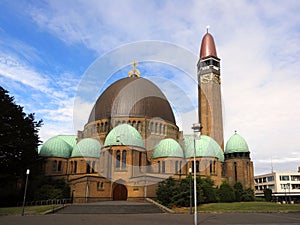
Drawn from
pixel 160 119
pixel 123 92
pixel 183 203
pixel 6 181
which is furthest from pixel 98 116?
pixel 183 203

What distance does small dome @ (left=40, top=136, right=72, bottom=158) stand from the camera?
149ft

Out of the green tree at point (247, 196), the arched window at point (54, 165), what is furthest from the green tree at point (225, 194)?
the arched window at point (54, 165)

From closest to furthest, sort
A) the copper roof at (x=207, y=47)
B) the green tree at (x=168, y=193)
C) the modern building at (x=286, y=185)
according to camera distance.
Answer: the green tree at (x=168, y=193)
the copper roof at (x=207, y=47)
the modern building at (x=286, y=185)

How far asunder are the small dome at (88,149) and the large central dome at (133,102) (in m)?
6.12

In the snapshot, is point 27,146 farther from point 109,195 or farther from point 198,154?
point 198,154

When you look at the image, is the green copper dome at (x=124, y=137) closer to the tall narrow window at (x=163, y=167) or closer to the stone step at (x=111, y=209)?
the tall narrow window at (x=163, y=167)

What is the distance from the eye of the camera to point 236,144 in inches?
2007

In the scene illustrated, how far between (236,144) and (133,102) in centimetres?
1828

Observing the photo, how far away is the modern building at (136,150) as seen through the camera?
38406 mm

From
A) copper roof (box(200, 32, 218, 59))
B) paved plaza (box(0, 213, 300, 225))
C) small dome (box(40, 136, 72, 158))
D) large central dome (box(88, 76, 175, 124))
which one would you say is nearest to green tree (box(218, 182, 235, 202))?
large central dome (box(88, 76, 175, 124))

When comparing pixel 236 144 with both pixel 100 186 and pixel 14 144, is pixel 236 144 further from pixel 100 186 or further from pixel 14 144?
pixel 14 144

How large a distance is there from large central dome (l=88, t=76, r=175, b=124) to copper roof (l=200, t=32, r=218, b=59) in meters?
16.6

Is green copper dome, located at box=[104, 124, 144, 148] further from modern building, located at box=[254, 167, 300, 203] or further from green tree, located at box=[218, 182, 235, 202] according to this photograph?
modern building, located at box=[254, 167, 300, 203]

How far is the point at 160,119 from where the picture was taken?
49438 mm
